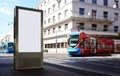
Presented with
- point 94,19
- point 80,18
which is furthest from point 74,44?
point 94,19

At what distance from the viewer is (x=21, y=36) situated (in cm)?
1151

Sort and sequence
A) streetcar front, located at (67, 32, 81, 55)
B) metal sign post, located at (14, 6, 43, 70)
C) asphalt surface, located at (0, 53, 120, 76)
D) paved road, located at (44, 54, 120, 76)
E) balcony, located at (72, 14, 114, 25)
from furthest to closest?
balcony, located at (72, 14, 114, 25) < streetcar front, located at (67, 32, 81, 55) < paved road, located at (44, 54, 120, 76) < metal sign post, located at (14, 6, 43, 70) < asphalt surface, located at (0, 53, 120, 76)

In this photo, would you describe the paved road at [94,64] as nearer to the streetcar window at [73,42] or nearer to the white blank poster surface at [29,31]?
the white blank poster surface at [29,31]

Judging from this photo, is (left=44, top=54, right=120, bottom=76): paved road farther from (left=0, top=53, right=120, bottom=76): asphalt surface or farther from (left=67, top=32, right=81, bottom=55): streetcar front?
(left=67, top=32, right=81, bottom=55): streetcar front

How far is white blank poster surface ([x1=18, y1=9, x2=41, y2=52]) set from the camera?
11547 mm

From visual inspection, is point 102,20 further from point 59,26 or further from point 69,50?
point 69,50

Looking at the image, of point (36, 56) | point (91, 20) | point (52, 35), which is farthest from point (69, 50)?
point (52, 35)

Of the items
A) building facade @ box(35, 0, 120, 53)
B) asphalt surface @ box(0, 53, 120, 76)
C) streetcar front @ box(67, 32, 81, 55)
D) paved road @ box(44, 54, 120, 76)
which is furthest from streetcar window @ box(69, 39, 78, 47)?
building facade @ box(35, 0, 120, 53)

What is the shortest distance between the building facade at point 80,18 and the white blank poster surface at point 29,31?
31963mm

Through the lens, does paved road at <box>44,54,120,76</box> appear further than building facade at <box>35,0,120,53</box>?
No

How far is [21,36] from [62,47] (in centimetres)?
3727

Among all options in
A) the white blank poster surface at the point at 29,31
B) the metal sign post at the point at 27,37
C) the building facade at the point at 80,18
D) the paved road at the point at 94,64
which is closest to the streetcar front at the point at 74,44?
the paved road at the point at 94,64

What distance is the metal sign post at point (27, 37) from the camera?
11.5 metres

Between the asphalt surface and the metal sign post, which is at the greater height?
the metal sign post
